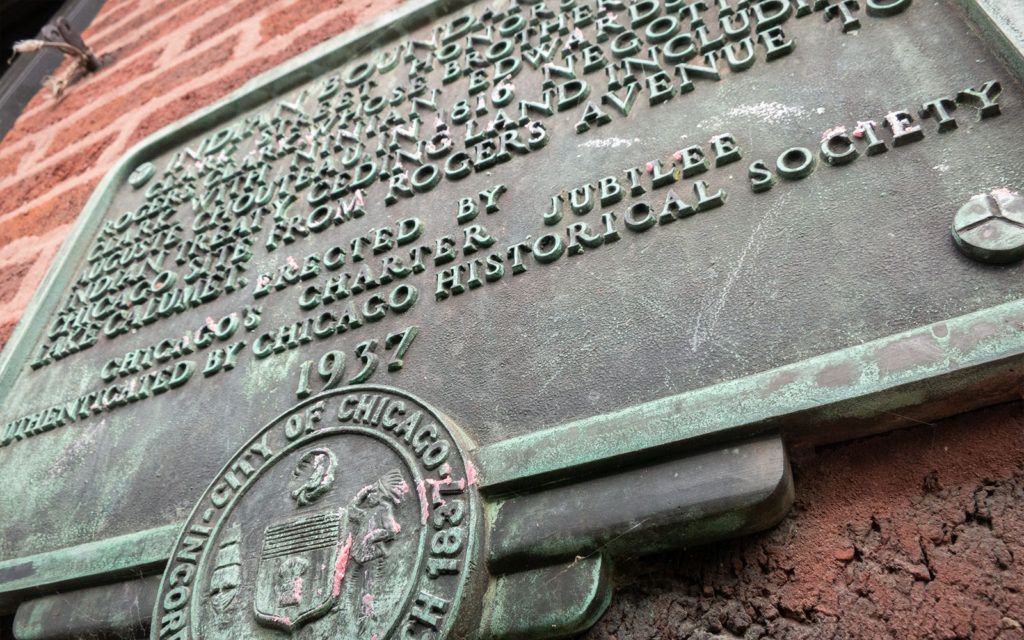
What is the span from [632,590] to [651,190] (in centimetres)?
75

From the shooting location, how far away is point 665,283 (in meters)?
1.22

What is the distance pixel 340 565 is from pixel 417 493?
17cm

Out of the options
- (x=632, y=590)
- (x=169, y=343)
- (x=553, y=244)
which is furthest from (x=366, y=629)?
(x=169, y=343)

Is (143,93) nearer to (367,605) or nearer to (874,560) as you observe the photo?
(367,605)

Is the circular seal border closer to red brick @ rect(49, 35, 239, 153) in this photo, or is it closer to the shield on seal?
the shield on seal

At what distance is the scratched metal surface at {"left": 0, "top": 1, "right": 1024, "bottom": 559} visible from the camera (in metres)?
1.07

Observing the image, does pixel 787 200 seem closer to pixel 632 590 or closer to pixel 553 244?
pixel 553 244

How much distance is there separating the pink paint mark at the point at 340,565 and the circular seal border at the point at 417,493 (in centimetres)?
13

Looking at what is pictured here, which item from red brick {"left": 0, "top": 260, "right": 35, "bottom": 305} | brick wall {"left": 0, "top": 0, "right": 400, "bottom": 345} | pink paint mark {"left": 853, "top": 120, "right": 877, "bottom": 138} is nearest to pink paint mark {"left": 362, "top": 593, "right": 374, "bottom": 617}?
pink paint mark {"left": 853, "top": 120, "right": 877, "bottom": 138}

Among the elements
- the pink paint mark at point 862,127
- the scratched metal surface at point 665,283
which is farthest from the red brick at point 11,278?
the pink paint mark at point 862,127

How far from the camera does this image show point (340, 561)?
3.64ft

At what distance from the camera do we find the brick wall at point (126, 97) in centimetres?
265

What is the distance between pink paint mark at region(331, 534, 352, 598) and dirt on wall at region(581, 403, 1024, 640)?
0.39 m

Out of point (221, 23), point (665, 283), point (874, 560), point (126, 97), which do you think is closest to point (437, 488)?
point (665, 283)
